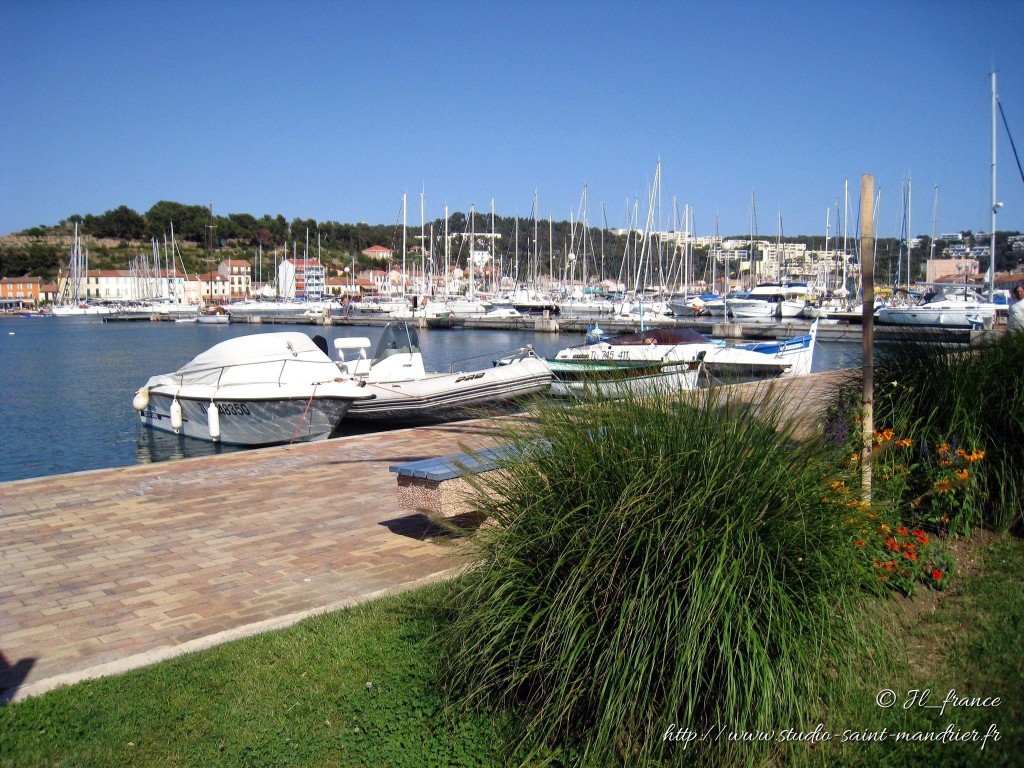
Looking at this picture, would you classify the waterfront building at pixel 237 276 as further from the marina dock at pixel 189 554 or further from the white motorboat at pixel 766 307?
the marina dock at pixel 189 554

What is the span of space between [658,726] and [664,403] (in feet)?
5.07

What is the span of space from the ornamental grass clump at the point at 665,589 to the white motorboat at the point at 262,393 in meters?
12.2

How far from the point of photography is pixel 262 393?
1623 centimetres

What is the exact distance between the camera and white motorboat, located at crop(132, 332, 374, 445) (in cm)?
1617

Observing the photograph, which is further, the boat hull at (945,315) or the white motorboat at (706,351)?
the boat hull at (945,315)

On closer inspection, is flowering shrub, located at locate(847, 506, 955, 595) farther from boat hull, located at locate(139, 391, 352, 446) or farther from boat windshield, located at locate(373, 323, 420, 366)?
boat windshield, located at locate(373, 323, 420, 366)

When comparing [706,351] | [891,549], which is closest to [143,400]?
[706,351]

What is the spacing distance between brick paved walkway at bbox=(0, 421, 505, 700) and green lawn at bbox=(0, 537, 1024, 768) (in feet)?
1.53

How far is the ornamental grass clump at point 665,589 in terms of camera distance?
12.0 ft

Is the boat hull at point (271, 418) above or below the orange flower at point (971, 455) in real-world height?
below

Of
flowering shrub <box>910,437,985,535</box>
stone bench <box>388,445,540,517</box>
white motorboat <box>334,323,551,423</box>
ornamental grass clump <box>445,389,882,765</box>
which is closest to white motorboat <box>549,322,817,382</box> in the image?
white motorboat <box>334,323,551,423</box>

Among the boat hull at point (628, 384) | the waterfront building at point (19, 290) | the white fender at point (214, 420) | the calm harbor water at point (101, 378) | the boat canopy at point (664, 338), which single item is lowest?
the calm harbor water at point (101, 378)

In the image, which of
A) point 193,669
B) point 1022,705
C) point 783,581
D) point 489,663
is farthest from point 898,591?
point 193,669

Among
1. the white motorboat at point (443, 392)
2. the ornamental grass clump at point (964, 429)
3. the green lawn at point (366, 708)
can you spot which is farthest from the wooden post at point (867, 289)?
the white motorboat at point (443, 392)
